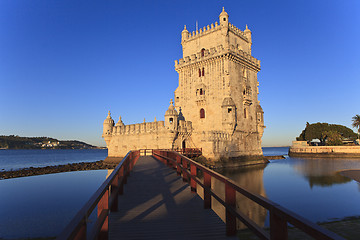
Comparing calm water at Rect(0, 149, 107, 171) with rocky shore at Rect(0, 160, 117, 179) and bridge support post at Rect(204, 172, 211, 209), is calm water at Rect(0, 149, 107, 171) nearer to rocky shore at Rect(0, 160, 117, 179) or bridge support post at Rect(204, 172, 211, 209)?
rocky shore at Rect(0, 160, 117, 179)

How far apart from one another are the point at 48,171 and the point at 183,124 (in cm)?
2576

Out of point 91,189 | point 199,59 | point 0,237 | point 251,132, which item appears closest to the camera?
point 0,237

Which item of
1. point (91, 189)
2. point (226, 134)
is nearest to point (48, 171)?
point (91, 189)

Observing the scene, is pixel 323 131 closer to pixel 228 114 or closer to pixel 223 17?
pixel 228 114

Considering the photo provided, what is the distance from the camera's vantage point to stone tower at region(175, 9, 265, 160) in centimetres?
3256

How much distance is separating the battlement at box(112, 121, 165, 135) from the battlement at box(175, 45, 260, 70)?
10.8 m

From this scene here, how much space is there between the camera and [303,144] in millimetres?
69750

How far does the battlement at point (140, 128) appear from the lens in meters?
33.9

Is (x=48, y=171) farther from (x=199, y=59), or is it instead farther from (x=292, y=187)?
(x=292, y=187)

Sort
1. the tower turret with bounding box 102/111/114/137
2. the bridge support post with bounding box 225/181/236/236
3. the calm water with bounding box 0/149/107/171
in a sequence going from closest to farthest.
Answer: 1. the bridge support post with bounding box 225/181/236/236
2. the tower turret with bounding box 102/111/114/137
3. the calm water with bounding box 0/149/107/171

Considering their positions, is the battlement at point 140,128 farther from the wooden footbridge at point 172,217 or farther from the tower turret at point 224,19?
the wooden footbridge at point 172,217

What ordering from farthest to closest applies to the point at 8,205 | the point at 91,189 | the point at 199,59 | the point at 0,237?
the point at 199,59 → the point at 91,189 → the point at 8,205 → the point at 0,237

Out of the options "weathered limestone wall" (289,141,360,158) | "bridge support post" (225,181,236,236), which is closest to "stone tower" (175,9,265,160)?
"bridge support post" (225,181,236,236)

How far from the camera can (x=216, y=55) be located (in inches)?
1326
